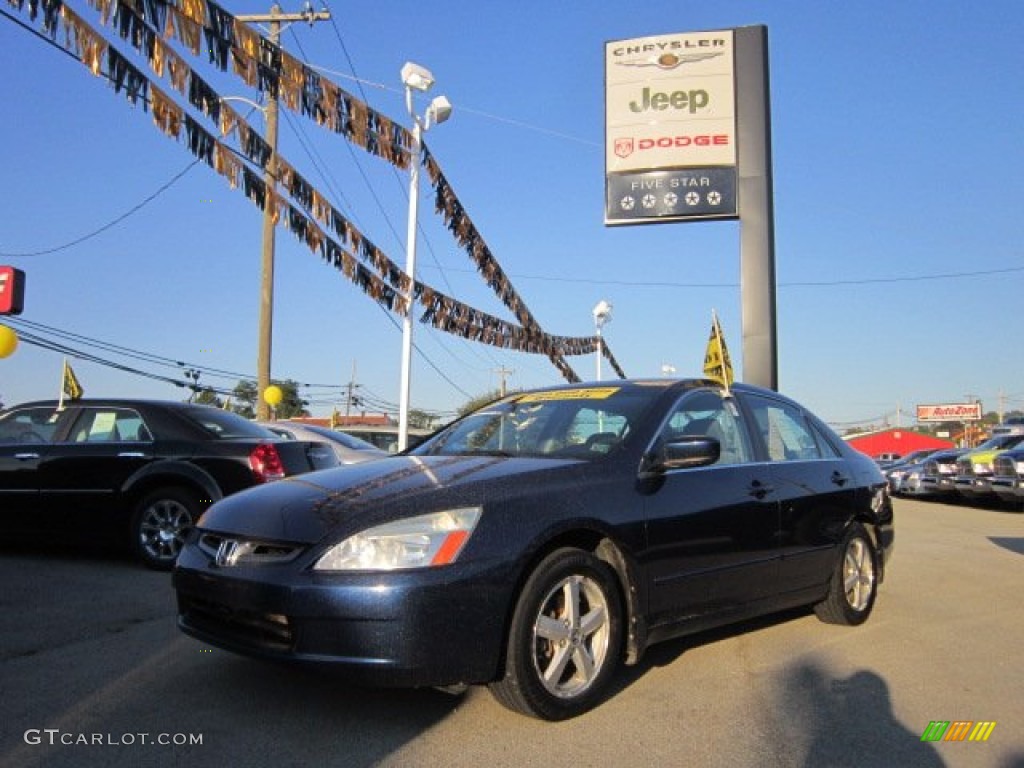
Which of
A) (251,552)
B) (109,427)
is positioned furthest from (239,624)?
(109,427)

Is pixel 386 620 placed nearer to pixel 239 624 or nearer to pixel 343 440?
pixel 239 624

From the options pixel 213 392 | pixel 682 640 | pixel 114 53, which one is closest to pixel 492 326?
pixel 114 53

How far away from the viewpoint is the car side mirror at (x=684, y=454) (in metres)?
4.20

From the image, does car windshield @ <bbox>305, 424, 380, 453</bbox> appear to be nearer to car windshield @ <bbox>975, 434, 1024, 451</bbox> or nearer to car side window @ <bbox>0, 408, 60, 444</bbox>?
car side window @ <bbox>0, 408, 60, 444</bbox>

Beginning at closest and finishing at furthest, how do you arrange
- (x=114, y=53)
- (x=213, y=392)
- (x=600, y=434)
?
(x=600, y=434) → (x=114, y=53) → (x=213, y=392)

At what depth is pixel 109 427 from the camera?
7.53 meters

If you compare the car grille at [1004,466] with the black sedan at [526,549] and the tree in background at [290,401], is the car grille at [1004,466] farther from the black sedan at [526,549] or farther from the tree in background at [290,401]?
the tree in background at [290,401]

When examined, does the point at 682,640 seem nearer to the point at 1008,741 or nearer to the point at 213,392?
the point at 1008,741

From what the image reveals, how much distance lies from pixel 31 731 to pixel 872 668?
13.1 feet

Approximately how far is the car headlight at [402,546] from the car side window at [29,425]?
5.29 meters

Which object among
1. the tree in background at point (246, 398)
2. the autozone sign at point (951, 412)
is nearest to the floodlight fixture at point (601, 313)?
the tree in background at point (246, 398)

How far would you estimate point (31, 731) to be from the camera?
342 centimetres

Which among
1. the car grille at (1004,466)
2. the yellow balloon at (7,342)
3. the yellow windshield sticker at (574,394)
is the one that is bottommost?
the car grille at (1004,466)

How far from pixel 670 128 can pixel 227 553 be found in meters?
12.2
